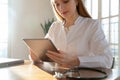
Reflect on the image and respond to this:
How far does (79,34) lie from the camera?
176cm

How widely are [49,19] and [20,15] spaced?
753 millimetres

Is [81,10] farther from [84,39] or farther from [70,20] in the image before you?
[84,39]

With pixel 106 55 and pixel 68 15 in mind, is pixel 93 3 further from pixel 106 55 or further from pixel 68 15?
pixel 106 55

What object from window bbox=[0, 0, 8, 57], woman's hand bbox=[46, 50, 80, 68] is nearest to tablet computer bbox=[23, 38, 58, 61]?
woman's hand bbox=[46, 50, 80, 68]

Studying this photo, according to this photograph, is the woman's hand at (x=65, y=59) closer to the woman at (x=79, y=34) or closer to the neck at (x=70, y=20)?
the woman at (x=79, y=34)

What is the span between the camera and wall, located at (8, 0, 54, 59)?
5.21m

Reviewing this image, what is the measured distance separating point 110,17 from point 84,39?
2179 mm

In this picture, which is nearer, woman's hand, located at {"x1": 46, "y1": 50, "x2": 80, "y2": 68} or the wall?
woman's hand, located at {"x1": 46, "y1": 50, "x2": 80, "y2": 68}

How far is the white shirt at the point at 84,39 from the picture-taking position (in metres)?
1.53

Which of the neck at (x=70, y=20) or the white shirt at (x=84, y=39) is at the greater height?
the neck at (x=70, y=20)

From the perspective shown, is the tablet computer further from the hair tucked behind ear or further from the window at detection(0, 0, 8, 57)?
the window at detection(0, 0, 8, 57)

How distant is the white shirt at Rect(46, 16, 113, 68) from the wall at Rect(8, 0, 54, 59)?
343 cm

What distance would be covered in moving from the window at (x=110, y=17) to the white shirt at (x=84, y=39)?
5.80 ft

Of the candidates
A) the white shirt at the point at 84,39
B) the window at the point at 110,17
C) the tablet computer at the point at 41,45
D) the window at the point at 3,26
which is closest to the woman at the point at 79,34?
the white shirt at the point at 84,39
